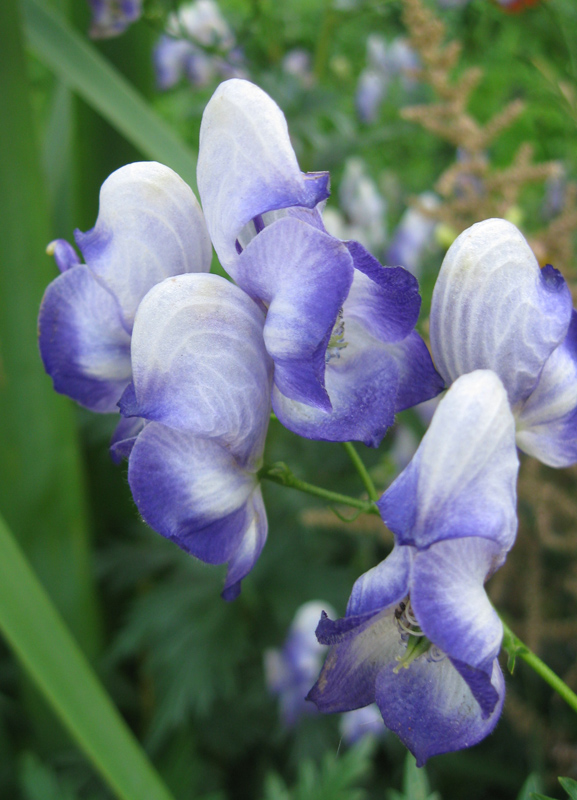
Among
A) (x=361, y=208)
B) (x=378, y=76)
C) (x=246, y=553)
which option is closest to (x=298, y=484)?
(x=246, y=553)

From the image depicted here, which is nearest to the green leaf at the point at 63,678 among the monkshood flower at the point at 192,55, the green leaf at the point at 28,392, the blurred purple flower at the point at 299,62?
the green leaf at the point at 28,392

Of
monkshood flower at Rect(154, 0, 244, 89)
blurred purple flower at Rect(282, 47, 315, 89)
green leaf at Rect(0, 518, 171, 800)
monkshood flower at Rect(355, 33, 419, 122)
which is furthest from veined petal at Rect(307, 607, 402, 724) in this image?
monkshood flower at Rect(355, 33, 419, 122)

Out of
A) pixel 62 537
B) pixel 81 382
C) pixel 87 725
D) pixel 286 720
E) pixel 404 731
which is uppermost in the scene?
pixel 81 382

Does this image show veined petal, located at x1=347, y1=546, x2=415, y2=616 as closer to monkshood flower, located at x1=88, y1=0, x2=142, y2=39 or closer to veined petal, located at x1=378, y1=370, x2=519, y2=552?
veined petal, located at x1=378, y1=370, x2=519, y2=552

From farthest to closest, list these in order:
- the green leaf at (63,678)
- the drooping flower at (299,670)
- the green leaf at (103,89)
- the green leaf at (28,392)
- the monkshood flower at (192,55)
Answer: the monkshood flower at (192,55) → the drooping flower at (299,670) → the green leaf at (28,392) → the green leaf at (103,89) → the green leaf at (63,678)

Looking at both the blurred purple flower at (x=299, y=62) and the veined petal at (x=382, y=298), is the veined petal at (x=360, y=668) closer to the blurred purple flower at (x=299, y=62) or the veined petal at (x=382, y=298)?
the veined petal at (x=382, y=298)

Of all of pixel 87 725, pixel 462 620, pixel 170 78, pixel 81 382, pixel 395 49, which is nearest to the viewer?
pixel 462 620

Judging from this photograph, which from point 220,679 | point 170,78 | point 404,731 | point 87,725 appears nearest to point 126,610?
point 220,679

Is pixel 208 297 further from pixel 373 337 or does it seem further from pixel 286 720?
pixel 286 720
